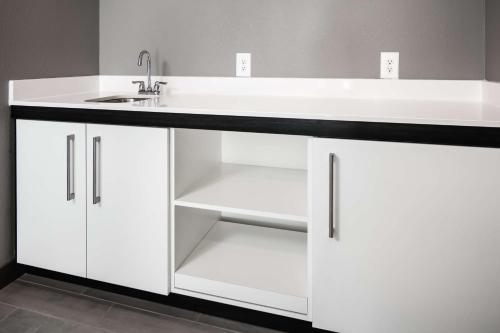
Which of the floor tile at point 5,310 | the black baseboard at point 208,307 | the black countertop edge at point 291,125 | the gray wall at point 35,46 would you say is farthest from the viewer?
the gray wall at point 35,46

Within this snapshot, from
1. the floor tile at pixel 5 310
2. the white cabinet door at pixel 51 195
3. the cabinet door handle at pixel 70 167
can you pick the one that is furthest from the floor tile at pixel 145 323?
the cabinet door handle at pixel 70 167

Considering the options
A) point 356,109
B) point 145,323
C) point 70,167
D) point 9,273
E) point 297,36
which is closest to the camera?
point 356,109

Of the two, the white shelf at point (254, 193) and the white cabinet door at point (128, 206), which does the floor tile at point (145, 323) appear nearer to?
the white cabinet door at point (128, 206)

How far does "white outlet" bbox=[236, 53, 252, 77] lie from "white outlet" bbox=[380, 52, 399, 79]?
617 mm

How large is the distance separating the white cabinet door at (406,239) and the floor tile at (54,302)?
0.87m

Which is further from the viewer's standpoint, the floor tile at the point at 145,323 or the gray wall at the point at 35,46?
the gray wall at the point at 35,46

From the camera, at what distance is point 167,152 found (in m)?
1.45

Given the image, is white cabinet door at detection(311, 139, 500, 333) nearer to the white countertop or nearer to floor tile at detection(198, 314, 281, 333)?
the white countertop

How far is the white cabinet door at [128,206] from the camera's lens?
1472 millimetres

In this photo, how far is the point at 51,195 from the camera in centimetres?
163

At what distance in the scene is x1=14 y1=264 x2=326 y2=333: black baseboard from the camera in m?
1.40

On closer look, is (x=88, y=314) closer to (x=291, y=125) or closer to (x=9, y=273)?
(x=9, y=273)

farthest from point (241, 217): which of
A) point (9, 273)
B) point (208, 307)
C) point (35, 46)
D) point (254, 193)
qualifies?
point (35, 46)

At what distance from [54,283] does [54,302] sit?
163 millimetres
